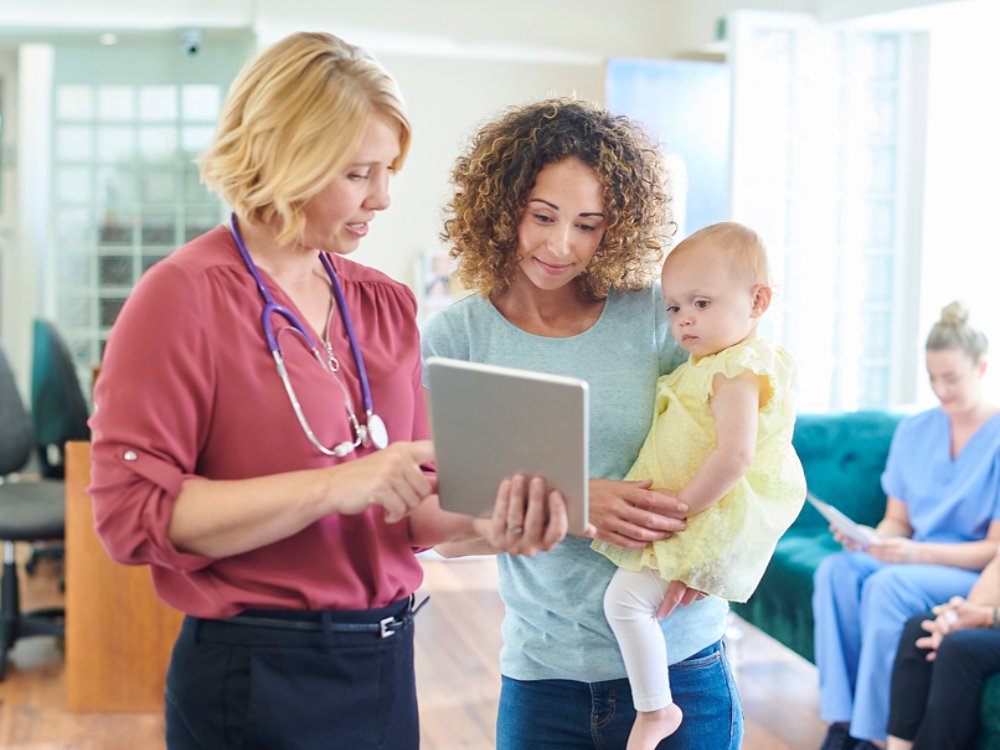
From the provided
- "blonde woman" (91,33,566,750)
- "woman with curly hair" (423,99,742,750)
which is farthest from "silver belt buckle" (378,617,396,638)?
"woman with curly hair" (423,99,742,750)

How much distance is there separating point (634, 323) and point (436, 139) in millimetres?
4147

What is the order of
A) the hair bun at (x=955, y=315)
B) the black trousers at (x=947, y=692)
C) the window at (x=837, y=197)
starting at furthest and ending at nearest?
the window at (x=837, y=197), the hair bun at (x=955, y=315), the black trousers at (x=947, y=692)

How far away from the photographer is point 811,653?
3.47 m

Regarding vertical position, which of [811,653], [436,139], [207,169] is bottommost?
[811,653]

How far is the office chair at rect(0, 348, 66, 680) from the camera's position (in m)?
4.04

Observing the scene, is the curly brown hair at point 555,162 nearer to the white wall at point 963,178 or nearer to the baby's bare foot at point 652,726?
the baby's bare foot at point 652,726

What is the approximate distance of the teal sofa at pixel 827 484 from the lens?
367 centimetres

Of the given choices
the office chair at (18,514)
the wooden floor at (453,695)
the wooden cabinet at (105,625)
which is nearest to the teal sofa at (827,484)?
the wooden floor at (453,695)

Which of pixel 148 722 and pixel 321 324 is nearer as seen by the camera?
pixel 321 324

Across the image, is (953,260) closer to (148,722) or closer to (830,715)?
(830,715)

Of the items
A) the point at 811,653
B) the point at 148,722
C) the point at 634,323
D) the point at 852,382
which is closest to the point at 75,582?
the point at 148,722

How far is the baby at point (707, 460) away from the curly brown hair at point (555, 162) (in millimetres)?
79

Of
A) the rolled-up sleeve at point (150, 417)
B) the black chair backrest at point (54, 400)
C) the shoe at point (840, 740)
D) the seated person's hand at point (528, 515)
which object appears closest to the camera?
the rolled-up sleeve at point (150, 417)

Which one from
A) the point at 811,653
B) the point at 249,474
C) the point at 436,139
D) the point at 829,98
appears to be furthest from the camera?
the point at 436,139
